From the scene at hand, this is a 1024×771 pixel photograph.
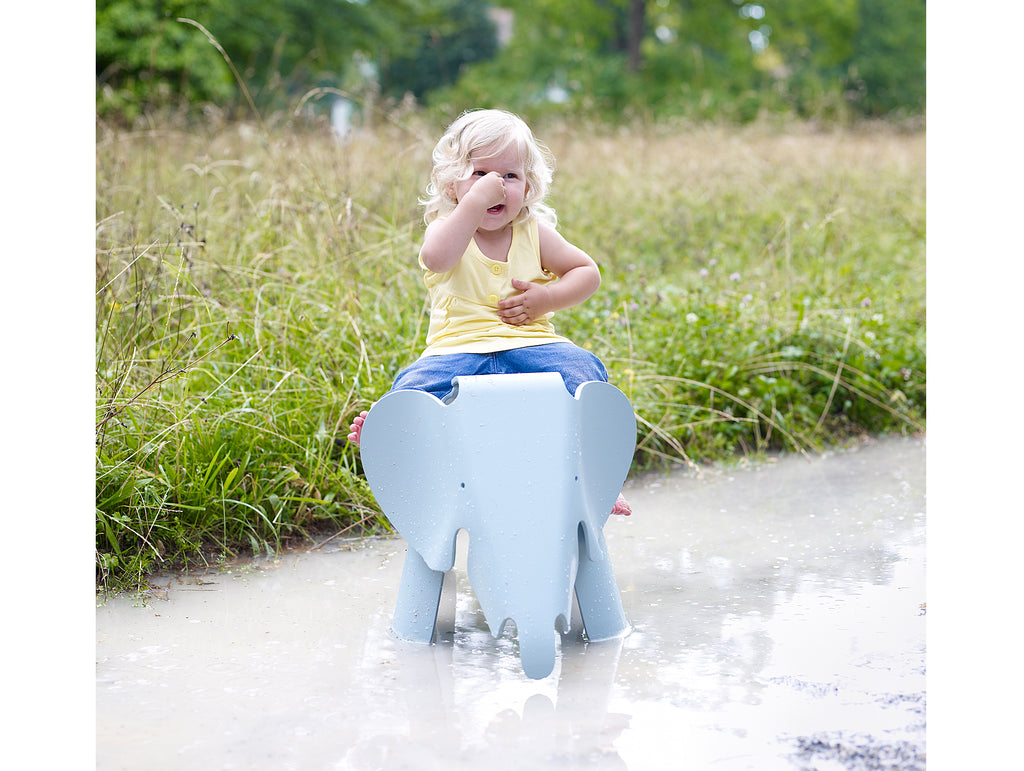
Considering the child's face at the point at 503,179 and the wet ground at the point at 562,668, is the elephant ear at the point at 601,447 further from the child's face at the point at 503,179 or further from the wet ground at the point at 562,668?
the child's face at the point at 503,179

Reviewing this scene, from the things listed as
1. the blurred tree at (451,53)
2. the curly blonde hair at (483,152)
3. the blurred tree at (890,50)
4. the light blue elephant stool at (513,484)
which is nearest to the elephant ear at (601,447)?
the light blue elephant stool at (513,484)

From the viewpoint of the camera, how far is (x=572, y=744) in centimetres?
159

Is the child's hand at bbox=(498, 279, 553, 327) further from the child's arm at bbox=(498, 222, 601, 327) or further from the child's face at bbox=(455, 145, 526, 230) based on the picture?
the child's face at bbox=(455, 145, 526, 230)

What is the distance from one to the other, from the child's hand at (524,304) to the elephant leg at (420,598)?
0.55 m

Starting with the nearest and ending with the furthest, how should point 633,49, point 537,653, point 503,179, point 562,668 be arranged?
1. point 537,653
2. point 562,668
3. point 503,179
4. point 633,49

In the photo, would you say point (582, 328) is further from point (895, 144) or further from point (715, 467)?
point (895, 144)

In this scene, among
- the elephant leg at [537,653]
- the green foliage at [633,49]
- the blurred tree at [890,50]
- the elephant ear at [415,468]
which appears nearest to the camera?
the elephant leg at [537,653]

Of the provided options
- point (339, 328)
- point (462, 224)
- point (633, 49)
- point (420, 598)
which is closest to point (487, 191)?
point (462, 224)

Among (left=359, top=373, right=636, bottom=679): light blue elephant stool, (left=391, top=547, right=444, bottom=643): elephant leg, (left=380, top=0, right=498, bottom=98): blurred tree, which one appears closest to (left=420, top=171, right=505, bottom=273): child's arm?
(left=359, top=373, right=636, bottom=679): light blue elephant stool

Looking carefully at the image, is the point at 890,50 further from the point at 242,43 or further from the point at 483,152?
the point at 483,152

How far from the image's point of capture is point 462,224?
208 cm

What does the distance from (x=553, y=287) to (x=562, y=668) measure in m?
0.83

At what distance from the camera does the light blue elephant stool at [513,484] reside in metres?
1.84

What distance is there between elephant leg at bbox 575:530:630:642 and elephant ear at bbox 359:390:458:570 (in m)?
0.29
